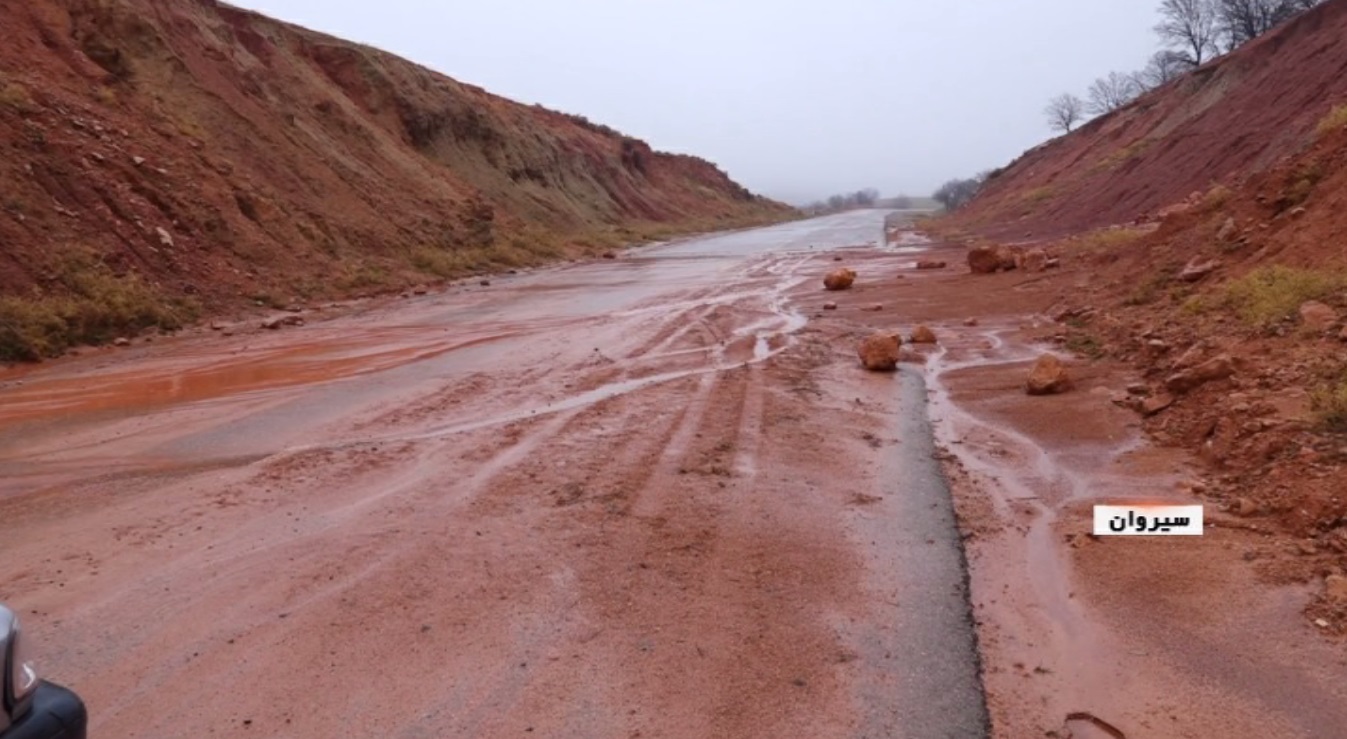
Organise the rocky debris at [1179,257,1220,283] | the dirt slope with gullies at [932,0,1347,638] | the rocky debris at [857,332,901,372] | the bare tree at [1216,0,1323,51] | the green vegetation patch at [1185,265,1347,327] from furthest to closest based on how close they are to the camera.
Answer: the bare tree at [1216,0,1323,51]
the rocky debris at [1179,257,1220,283]
the rocky debris at [857,332,901,372]
the green vegetation patch at [1185,265,1347,327]
the dirt slope with gullies at [932,0,1347,638]

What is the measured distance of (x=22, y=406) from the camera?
9.05 meters

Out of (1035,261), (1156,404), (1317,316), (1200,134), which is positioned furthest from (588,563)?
(1200,134)

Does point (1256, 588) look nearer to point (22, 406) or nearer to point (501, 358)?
point (501, 358)

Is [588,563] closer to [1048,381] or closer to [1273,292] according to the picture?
[1048,381]

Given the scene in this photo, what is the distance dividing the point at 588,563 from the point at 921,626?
165 centimetres

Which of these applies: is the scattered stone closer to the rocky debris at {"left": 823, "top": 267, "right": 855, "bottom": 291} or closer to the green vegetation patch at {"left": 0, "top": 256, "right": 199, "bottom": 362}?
the rocky debris at {"left": 823, "top": 267, "right": 855, "bottom": 291}

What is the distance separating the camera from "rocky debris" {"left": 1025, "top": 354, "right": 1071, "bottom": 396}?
8.71 m

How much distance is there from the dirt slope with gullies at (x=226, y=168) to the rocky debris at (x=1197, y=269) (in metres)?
13.8

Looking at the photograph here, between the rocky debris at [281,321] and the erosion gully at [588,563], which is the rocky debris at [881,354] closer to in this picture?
the erosion gully at [588,563]

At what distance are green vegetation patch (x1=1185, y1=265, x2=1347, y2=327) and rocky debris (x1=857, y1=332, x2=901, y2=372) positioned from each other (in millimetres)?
3088

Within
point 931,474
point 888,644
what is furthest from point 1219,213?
point 888,644

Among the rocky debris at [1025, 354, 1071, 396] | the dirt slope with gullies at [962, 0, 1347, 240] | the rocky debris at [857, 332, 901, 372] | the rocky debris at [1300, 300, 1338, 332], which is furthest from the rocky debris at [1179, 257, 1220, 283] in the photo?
the dirt slope with gullies at [962, 0, 1347, 240]

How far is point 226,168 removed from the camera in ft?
67.1

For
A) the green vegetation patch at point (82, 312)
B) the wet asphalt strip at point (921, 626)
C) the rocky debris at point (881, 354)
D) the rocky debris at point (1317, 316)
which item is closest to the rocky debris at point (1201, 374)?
the rocky debris at point (1317, 316)
